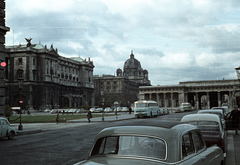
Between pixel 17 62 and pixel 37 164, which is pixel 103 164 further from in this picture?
pixel 17 62

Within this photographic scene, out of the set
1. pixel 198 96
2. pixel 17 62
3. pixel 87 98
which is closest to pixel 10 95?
pixel 17 62

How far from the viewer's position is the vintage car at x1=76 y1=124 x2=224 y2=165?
4289mm

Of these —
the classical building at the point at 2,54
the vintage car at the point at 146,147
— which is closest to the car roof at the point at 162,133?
the vintage car at the point at 146,147

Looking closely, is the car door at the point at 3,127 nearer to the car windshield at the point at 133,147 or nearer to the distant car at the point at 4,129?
the distant car at the point at 4,129

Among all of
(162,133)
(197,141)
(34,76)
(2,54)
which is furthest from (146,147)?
(34,76)

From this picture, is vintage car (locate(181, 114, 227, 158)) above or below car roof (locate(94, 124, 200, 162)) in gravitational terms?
below

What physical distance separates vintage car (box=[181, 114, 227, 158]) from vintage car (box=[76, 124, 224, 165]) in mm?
4886

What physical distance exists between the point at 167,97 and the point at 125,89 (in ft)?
99.9

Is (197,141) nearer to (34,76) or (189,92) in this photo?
(34,76)

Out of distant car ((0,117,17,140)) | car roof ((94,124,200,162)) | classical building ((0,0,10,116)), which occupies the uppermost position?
classical building ((0,0,10,116))

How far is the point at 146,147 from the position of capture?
14.7ft

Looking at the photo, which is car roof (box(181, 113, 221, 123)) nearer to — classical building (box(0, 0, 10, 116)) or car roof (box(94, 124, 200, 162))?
car roof (box(94, 124, 200, 162))

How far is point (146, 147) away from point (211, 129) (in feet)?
21.4

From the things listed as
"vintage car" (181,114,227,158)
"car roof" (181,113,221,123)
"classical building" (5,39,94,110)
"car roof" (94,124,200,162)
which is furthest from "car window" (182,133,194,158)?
"classical building" (5,39,94,110)
